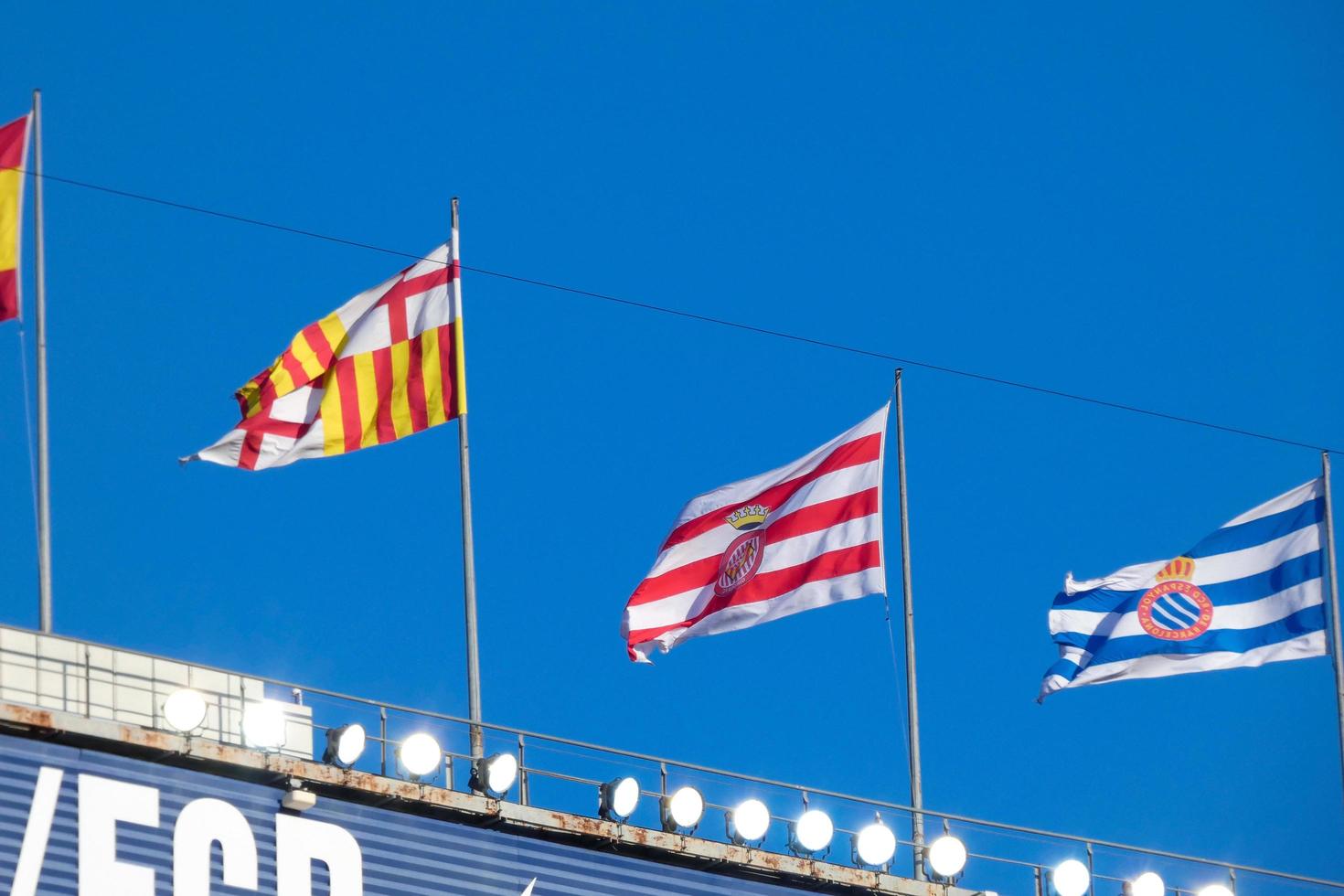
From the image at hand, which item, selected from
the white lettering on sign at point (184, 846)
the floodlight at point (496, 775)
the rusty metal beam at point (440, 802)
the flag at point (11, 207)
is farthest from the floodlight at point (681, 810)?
the flag at point (11, 207)

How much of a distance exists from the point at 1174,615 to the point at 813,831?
248 inches

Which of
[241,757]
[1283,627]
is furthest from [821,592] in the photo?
[241,757]

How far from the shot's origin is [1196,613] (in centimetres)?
3944

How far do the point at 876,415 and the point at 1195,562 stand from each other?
5.16 meters

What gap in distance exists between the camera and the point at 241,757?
3384 cm

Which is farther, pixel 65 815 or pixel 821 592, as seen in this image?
pixel 821 592

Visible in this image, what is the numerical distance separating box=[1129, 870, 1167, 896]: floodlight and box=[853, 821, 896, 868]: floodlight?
4174mm

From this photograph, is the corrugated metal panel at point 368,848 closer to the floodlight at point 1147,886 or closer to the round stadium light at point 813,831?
the round stadium light at point 813,831

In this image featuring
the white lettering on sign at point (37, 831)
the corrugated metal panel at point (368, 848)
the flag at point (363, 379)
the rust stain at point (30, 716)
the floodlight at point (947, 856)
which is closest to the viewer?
the white lettering on sign at point (37, 831)

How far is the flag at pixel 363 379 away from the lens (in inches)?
1501

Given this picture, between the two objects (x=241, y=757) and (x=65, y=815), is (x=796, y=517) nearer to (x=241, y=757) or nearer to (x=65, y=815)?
(x=241, y=757)

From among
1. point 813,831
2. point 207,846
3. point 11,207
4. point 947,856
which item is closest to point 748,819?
point 813,831

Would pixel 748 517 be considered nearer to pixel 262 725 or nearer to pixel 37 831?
pixel 262 725

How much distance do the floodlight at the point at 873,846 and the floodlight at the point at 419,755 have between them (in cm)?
662
